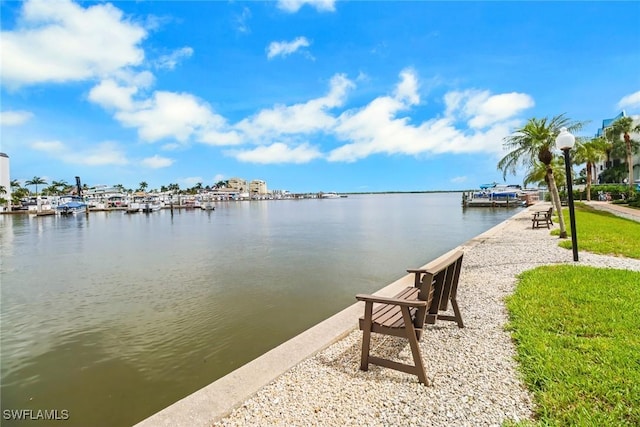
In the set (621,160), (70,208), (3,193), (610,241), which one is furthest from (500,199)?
(3,193)

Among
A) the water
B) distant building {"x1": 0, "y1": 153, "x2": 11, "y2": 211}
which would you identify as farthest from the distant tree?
the water

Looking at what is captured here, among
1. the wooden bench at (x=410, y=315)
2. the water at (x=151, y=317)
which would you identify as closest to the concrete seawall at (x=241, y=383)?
the wooden bench at (x=410, y=315)

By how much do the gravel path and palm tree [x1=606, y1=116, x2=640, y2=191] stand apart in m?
46.1

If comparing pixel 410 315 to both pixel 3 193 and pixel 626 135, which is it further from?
pixel 3 193

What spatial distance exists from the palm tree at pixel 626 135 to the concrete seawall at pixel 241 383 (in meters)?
47.1

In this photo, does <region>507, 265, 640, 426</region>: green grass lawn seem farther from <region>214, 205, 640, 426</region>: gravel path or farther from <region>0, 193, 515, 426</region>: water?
<region>0, 193, 515, 426</region>: water

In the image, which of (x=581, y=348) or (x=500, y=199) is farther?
(x=500, y=199)

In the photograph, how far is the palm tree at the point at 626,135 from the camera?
38.4 meters

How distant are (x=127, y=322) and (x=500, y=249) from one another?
1129cm

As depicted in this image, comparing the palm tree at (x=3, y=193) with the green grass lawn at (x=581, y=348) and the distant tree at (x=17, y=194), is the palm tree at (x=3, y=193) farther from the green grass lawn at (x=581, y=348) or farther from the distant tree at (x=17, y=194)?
the green grass lawn at (x=581, y=348)

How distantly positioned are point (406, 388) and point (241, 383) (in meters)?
1.66

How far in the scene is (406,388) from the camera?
3.26 metres

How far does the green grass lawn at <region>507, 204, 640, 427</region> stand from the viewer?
279 cm

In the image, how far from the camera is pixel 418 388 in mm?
3246
